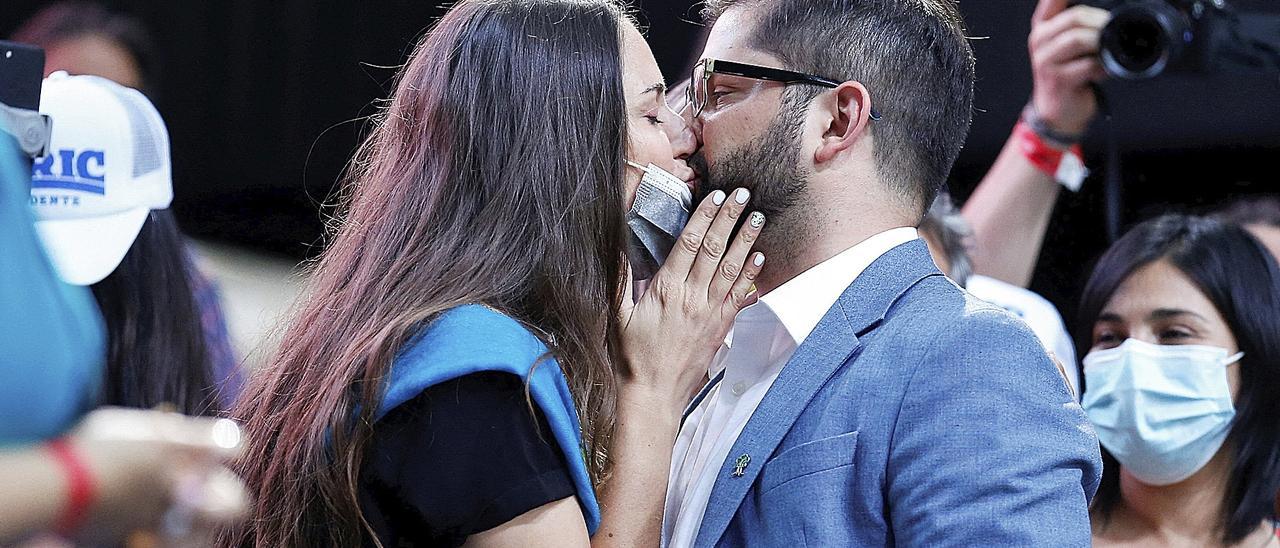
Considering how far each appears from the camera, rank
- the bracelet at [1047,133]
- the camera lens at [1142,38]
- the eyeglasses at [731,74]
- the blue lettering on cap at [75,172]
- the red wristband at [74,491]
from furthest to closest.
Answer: the bracelet at [1047,133]
the camera lens at [1142,38]
the blue lettering on cap at [75,172]
the eyeglasses at [731,74]
the red wristband at [74,491]

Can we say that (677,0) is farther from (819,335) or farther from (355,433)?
(355,433)

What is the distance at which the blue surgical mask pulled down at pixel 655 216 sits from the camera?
1999mm

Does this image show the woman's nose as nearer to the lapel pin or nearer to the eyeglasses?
the eyeglasses

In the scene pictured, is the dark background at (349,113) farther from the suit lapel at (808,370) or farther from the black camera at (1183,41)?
the suit lapel at (808,370)

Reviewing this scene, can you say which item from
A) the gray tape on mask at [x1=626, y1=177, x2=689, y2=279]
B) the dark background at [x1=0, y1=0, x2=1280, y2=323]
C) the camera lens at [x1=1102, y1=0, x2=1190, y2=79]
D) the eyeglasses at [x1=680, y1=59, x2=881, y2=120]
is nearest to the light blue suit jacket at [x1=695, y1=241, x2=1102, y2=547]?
the gray tape on mask at [x1=626, y1=177, x2=689, y2=279]

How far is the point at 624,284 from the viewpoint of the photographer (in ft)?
Answer: 6.48

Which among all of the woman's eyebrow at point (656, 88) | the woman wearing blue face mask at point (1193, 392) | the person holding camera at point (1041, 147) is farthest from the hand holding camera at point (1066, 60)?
the woman's eyebrow at point (656, 88)

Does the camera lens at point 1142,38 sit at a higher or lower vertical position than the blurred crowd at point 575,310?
lower

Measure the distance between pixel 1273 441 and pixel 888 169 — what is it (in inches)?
57.7

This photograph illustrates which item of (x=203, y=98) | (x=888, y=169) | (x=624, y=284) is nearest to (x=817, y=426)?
(x=624, y=284)

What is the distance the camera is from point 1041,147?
3.49 metres

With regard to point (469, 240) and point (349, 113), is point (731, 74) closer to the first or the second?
point (469, 240)

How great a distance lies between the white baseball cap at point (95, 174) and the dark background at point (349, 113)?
1.29m

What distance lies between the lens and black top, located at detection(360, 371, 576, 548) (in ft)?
5.11
